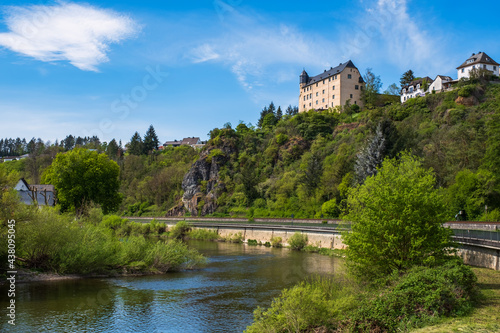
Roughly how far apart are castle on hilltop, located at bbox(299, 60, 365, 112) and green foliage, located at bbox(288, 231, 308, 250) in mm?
61769

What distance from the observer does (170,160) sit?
125m

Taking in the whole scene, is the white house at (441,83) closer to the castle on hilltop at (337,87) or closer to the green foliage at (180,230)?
the castle on hilltop at (337,87)

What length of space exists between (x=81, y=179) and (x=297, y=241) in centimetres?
2845

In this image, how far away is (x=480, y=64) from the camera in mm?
84000

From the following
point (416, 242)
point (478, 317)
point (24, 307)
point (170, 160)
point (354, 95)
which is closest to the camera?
point (478, 317)

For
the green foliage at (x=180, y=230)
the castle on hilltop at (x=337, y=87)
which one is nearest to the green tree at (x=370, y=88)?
the castle on hilltop at (x=337, y=87)

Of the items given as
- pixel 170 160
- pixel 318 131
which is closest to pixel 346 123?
pixel 318 131

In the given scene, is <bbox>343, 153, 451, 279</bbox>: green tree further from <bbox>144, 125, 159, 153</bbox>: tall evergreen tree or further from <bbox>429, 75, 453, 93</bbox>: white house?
<bbox>144, 125, 159, 153</bbox>: tall evergreen tree

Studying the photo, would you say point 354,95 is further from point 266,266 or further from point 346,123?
point 266,266

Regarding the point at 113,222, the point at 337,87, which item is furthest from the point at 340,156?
the point at 337,87

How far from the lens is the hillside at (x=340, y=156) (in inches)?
1613

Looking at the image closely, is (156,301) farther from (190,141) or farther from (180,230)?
(190,141)

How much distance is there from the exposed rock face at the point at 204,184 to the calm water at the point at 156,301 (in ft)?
185

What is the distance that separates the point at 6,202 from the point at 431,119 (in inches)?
2667
